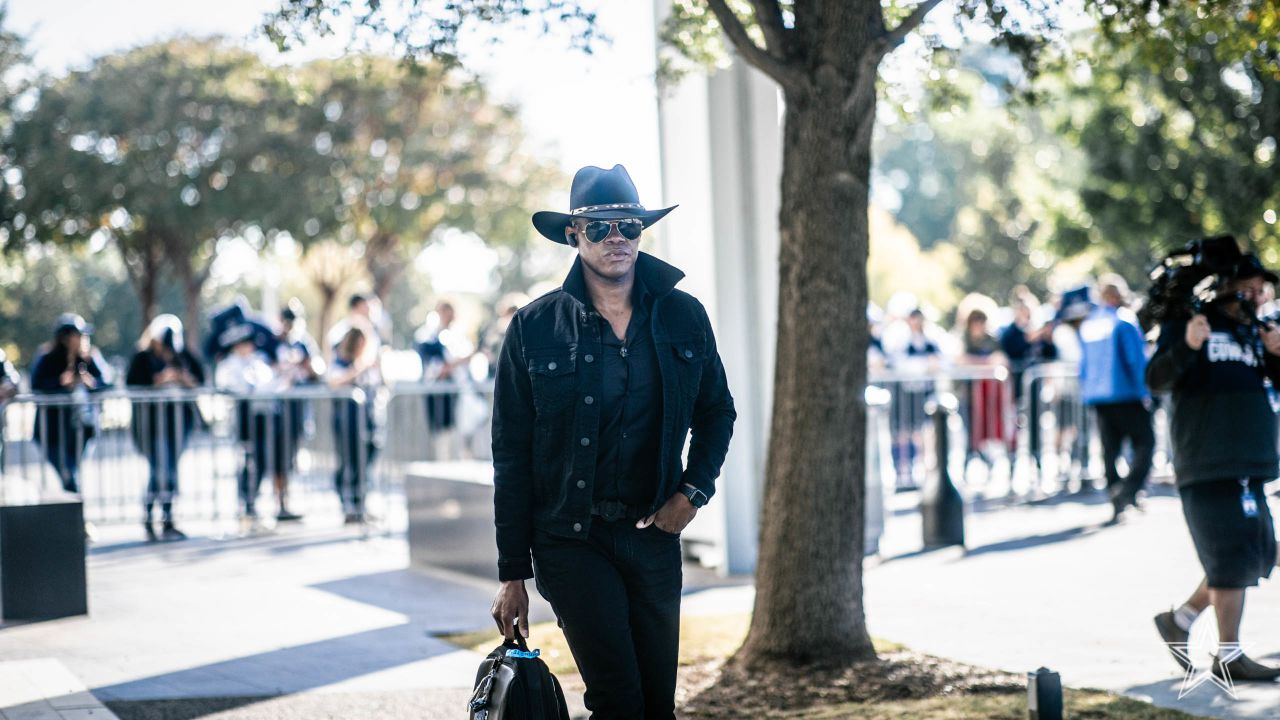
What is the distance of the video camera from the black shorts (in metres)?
0.80

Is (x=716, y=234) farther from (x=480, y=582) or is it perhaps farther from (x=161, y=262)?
(x=161, y=262)

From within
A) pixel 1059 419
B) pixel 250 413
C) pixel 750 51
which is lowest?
pixel 1059 419

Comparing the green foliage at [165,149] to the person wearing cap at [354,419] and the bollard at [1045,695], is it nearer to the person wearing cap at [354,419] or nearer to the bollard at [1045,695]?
the person wearing cap at [354,419]

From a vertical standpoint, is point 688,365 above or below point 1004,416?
above

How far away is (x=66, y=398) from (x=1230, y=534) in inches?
377

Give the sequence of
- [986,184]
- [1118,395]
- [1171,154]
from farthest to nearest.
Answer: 1. [986,184]
2. [1171,154]
3. [1118,395]

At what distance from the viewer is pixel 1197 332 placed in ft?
21.2

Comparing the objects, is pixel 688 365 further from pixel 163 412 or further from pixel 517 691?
pixel 163 412

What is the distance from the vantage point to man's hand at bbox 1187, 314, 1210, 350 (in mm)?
6453

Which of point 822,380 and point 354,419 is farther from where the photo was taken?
point 354,419

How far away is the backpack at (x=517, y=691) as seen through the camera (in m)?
4.10

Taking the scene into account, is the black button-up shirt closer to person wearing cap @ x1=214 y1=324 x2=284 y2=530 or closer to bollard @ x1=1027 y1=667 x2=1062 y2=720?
bollard @ x1=1027 y1=667 x2=1062 y2=720

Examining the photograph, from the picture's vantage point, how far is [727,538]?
10422 millimetres

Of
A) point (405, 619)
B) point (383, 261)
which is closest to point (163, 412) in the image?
point (405, 619)
